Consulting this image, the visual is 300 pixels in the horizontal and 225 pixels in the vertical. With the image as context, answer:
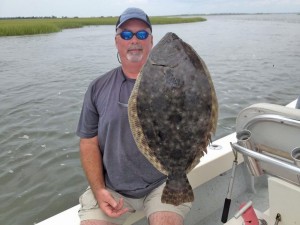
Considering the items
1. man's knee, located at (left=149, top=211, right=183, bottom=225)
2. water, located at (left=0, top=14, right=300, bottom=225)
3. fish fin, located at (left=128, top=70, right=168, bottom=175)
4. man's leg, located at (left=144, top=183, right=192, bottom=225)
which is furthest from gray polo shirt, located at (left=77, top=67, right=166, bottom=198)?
water, located at (left=0, top=14, right=300, bottom=225)

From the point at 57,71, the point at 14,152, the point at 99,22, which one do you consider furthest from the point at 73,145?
the point at 99,22

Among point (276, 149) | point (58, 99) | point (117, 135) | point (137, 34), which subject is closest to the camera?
point (276, 149)

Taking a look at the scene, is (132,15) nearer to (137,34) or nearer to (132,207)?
(137,34)

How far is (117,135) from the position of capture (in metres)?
2.97

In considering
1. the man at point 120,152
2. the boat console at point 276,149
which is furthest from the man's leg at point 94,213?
the boat console at point 276,149

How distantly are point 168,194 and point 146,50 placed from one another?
3.89 ft

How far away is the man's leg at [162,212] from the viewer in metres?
2.83

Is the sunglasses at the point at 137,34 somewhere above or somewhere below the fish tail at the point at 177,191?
above

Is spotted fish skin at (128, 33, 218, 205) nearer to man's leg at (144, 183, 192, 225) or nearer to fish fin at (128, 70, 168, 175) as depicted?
fish fin at (128, 70, 168, 175)

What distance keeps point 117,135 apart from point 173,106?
1171mm

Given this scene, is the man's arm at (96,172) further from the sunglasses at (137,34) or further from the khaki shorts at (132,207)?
the sunglasses at (137,34)

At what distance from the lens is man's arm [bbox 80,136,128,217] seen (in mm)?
2910

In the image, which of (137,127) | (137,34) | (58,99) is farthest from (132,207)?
(58,99)

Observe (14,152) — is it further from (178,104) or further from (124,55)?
(178,104)
